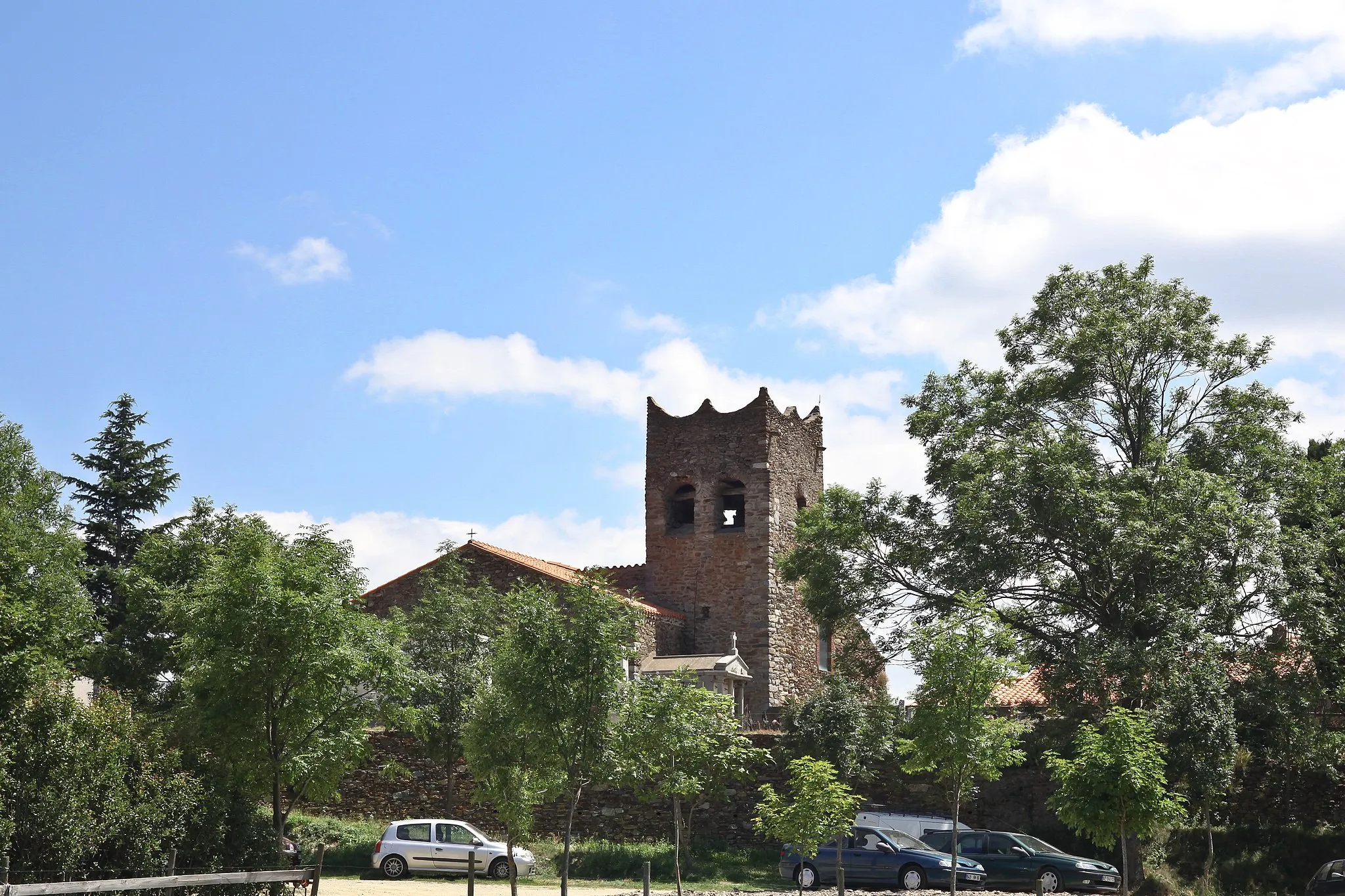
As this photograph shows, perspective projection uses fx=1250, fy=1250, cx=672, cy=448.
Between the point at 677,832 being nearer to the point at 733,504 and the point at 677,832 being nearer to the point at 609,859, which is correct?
the point at 609,859

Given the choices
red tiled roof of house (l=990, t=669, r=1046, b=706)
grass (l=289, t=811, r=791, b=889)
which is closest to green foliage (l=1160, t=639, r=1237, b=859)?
red tiled roof of house (l=990, t=669, r=1046, b=706)

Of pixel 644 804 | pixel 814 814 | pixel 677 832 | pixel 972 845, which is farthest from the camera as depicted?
pixel 644 804

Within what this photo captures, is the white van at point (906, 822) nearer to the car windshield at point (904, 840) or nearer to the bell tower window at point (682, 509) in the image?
the car windshield at point (904, 840)

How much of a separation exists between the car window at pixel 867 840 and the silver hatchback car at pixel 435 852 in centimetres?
697

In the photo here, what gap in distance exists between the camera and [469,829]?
89.1 ft

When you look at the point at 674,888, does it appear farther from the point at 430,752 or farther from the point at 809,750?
the point at 430,752

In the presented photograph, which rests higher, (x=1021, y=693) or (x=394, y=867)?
(x=1021, y=693)

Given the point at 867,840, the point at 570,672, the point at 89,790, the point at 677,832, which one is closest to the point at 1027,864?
the point at 867,840

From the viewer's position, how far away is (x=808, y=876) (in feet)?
84.1

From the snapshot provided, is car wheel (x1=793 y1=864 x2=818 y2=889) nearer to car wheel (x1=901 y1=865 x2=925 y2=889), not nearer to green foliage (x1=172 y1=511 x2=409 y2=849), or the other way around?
car wheel (x1=901 y1=865 x2=925 y2=889)

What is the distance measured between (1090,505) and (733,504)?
59.5 feet

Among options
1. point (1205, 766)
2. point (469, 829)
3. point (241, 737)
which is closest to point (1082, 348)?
point (1205, 766)

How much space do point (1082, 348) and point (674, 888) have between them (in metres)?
15.1

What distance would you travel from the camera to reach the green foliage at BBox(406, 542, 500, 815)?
1155 inches
